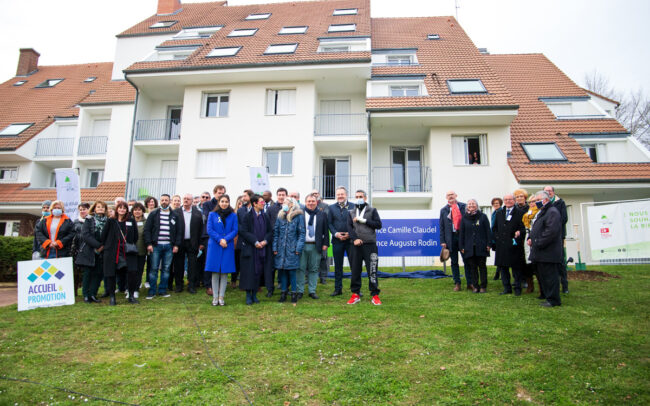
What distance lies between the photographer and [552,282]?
6.14 meters

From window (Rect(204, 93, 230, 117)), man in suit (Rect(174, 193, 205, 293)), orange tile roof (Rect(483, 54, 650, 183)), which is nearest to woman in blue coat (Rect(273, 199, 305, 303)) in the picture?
man in suit (Rect(174, 193, 205, 293))

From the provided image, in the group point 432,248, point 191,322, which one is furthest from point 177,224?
point 432,248

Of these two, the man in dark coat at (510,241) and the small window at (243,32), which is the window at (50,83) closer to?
the small window at (243,32)

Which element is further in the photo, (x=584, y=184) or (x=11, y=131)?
(x=11, y=131)

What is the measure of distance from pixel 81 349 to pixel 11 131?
23.6m

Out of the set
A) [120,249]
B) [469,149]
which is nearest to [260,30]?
[469,149]

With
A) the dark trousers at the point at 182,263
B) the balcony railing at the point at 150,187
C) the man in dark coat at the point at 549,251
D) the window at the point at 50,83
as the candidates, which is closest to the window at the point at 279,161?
the balcony railing at the point at 150,187

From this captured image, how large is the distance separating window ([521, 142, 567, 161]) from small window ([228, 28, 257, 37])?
15.2m

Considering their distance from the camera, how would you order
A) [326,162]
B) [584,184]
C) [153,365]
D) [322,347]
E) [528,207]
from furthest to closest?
[326,162]
[584,184]
[528,207]
[322,347]
[153,365]

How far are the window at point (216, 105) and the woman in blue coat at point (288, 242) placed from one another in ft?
41.2

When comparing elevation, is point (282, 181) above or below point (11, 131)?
below

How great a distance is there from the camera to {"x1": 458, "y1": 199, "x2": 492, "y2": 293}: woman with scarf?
7418 mm

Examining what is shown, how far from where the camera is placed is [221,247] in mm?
6605

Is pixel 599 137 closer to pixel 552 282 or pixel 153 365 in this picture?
pixel 552 282
